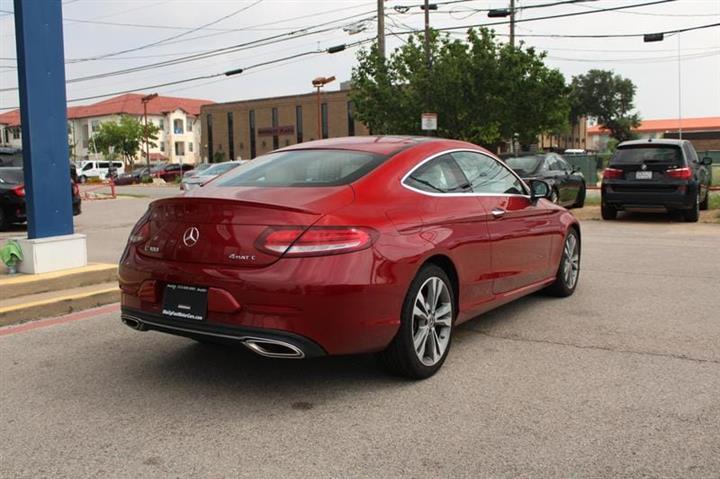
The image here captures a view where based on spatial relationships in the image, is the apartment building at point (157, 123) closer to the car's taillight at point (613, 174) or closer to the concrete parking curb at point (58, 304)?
the car's taillight at point (613, 174)

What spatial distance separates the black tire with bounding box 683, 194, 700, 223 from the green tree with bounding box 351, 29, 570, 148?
11569 millimetres

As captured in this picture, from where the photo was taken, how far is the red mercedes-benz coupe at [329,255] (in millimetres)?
3834

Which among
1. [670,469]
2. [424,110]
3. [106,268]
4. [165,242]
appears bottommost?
[670,469]

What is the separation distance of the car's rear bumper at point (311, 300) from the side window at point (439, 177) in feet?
2.68

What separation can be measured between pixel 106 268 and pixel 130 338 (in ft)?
6.99

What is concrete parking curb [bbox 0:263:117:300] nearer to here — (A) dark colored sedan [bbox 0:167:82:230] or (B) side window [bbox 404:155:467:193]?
(B) side window [bbox 404:155:467:193]

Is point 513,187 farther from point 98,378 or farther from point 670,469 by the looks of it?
point 98,378

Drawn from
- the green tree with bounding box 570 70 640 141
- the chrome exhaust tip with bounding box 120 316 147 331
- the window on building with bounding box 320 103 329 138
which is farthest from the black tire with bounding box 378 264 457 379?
the green tree with bounding box 570 70 640 141

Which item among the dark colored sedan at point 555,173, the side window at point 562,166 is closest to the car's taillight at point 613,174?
the dark colored sedan at point 555,173

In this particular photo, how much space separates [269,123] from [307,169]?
81650mm

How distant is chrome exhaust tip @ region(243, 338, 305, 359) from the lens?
3.81 metres

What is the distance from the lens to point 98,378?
459 centimetres

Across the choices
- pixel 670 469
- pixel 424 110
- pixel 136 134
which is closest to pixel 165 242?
pixel 670 469

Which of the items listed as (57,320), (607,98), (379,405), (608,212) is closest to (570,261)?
(379,405)
